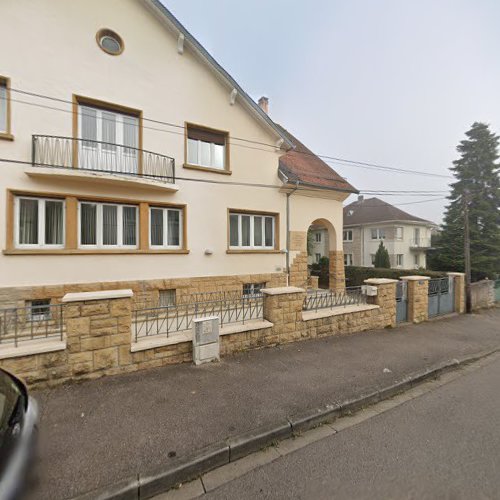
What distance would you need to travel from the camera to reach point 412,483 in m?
2.49

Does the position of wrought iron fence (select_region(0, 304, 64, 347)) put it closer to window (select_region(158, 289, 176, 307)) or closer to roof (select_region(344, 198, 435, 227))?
window (select_region(158, 289, 176, 307))

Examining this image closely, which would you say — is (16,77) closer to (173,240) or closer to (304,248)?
(173,240)

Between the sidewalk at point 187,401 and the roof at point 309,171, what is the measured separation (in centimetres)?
701

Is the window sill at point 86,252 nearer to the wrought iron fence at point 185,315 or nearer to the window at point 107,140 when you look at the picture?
the wrought iron fence at point 185,315

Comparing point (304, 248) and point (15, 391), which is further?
point (304, 248)

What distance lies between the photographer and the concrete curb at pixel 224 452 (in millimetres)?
2318

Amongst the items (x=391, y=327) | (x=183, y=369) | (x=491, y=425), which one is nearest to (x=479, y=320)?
(x=391, y=327)

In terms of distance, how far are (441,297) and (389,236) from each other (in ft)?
60.1

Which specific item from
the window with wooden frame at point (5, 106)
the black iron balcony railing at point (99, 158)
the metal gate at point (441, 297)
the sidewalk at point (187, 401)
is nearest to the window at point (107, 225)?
the black iron balcony railing at point (99, 158)

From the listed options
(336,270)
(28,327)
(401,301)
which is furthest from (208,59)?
(401,301)

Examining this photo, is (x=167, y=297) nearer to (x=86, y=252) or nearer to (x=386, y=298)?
(x=86, y=252)

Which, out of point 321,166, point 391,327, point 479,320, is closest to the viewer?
point 391,327

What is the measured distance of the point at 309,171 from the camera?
12.3 metres

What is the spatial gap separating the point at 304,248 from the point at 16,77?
10.1m
